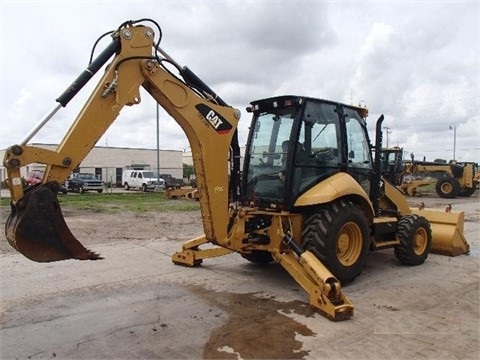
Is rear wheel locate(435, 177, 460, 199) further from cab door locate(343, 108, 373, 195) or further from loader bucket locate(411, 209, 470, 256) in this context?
cab door locate(343, 108, 373, 195)

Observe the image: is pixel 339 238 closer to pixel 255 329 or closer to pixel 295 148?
pixel 295 148

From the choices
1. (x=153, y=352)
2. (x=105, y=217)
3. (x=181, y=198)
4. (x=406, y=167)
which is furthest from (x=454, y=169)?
(x=153, y=352)

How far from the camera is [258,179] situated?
6918 millimetres

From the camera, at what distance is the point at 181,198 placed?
23.9m

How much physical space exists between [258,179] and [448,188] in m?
23.3

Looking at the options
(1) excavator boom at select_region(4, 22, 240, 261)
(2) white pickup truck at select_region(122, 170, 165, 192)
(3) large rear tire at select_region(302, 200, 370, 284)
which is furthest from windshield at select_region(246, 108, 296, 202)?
(2) white pickup truck at select_region(122, 170, 165, 192)

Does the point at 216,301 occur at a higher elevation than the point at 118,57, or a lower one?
lower

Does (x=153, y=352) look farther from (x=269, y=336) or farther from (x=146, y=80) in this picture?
(x=146, y=80)

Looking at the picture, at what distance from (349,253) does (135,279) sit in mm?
3179

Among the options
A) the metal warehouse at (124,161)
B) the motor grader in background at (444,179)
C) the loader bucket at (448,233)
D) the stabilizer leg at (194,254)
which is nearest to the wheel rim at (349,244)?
the stabilizer leg at (194,254)

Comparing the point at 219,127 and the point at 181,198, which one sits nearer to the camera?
the point at 219,127

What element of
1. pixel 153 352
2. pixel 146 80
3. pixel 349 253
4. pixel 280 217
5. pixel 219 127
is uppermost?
pixel 146 80

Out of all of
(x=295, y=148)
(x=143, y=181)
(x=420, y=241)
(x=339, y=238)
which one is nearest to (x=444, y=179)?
(x=143, y=181)

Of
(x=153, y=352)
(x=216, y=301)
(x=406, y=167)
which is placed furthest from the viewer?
(x=406, y=167)
